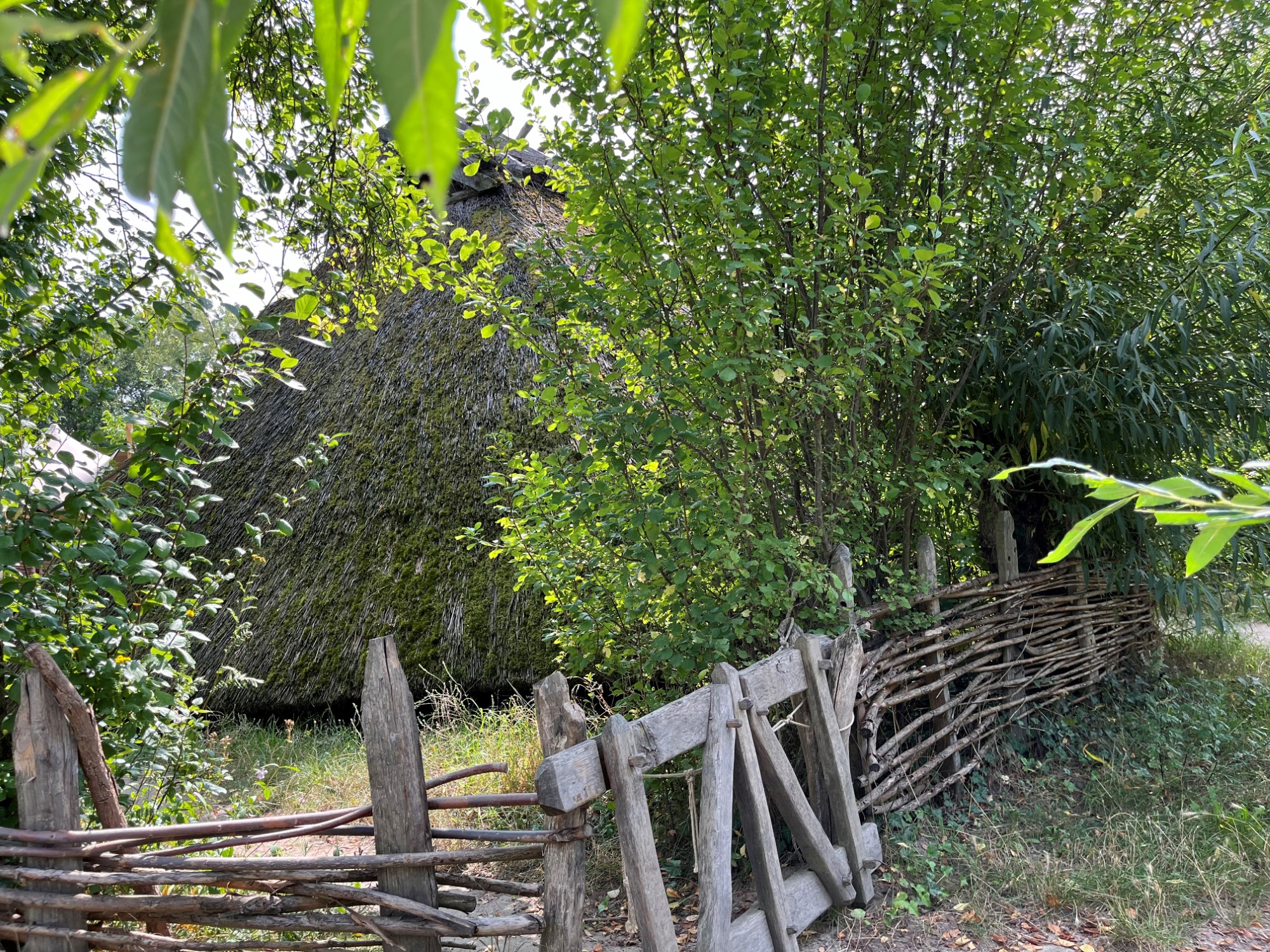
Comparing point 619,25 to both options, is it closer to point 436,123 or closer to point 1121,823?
point 436,123

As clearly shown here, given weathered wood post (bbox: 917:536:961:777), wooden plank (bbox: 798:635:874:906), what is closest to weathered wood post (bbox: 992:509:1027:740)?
weathered wood post (bbox: 917:536:961:777)

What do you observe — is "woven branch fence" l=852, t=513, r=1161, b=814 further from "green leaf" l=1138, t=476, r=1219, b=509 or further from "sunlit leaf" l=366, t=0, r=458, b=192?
"sunlit leaf" l=366, t=0, r=458, b=192

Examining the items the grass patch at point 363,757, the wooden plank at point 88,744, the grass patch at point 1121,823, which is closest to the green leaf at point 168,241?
the wooden plank at point 88,744

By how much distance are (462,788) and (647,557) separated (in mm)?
2271

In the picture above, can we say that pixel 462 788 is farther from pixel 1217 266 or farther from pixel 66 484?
pixel 1217 266

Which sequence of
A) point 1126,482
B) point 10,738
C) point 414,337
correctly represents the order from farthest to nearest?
point 414,337 → point 10,738 → point 1126,482

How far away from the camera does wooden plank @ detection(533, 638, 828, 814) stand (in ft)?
6.42

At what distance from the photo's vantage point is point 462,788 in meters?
4.44

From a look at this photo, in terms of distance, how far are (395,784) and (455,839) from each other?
0.39 meters

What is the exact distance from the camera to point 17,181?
284 mm

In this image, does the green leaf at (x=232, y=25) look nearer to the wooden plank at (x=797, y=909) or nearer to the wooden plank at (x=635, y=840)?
the wooden plank at (x=635, y=840)

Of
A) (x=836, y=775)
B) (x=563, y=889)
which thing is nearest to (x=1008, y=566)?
(x=836, y=775)

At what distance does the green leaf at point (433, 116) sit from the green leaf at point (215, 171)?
7 cm

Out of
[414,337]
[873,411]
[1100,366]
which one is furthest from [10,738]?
[414,337]
